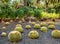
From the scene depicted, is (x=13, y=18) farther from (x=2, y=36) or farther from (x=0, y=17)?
(x=2, y=36)

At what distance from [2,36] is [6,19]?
636 cm

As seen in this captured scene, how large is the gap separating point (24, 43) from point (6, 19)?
819cm

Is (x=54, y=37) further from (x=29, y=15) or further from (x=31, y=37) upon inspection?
(x=29, y=15)

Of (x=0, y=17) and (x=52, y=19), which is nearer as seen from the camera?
(x=0, y=17)

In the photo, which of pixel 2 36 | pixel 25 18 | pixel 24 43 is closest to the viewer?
pixel 24 43

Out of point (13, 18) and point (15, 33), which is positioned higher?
point (15, 33)

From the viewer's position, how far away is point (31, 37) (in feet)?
24.5

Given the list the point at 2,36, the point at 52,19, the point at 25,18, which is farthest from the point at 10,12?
the point at 2,36

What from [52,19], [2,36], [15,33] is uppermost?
[15,33]

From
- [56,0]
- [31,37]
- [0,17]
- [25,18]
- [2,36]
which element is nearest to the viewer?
[31,37]

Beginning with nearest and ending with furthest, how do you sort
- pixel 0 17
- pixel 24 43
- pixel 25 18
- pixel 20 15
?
pixel 24 43 → pixel 0 17 → pixel 20 15 → pixel 25 18

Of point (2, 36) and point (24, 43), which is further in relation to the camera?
point (2, 36)

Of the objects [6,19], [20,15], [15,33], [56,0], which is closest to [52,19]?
[20,15]

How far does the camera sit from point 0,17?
517 inches
